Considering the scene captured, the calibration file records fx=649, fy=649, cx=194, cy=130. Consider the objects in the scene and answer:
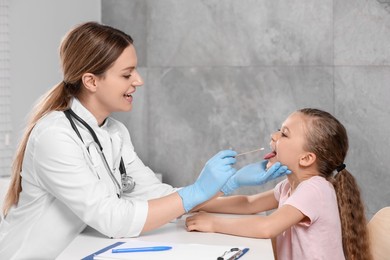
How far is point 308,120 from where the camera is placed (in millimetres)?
2029

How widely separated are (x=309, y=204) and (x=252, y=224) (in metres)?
0.19

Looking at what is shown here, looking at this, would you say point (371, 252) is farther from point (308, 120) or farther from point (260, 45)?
point (260, 45)

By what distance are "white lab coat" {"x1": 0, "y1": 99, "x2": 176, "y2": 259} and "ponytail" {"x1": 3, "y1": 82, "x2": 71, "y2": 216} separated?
1.4 inches

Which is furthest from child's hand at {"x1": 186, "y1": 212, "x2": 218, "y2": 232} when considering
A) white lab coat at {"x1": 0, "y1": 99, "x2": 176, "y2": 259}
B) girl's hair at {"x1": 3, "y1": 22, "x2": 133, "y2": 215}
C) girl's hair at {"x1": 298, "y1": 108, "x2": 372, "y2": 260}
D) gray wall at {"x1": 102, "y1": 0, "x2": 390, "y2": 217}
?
gray wall at {"x1": 102, "y1": 0, "x2": 390, "y2": 217}

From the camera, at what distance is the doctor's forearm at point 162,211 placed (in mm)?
1795

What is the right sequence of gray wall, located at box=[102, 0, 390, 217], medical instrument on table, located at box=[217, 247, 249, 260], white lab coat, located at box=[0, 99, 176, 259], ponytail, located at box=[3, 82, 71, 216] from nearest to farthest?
medical instrument on table, located at box=[217, 247, 249, 260] → white lab coat, located at box=[0, 99, 176, 259] → ponytail, located at box=[3, 82, 71, 216] → gray wall, located at box=[102, 0, 390, 217]

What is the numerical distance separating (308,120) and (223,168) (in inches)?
14.0

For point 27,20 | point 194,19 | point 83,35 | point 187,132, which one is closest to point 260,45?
Result: point 194,19

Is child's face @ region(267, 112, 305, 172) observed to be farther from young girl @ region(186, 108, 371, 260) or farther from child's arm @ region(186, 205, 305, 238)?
child's arm @ region(186, 205, 305, 238)

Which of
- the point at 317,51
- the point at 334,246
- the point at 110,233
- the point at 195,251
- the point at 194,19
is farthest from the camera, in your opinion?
the point at 194,19

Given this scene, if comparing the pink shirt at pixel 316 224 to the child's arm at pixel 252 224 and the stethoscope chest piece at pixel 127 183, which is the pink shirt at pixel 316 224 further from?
the stethoscope chest piece at pixel 127 183

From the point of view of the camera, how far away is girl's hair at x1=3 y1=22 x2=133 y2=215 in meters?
1.96

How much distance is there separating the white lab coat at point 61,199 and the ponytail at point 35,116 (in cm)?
3

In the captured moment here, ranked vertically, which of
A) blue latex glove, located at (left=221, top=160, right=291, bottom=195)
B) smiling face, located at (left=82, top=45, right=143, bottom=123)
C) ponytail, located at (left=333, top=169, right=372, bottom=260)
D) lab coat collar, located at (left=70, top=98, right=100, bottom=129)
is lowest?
ponytail, located at (left=333, top=169, right=372, bottom=260)
